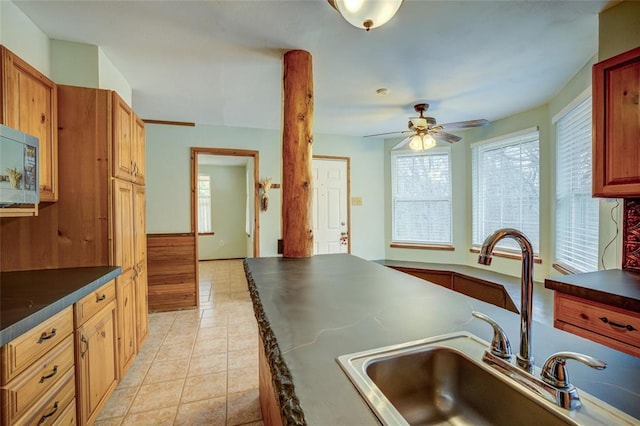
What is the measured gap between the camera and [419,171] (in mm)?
4648

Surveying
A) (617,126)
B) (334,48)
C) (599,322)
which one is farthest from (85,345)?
(617,126)

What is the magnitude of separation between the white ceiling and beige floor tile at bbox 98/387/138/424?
2.50m

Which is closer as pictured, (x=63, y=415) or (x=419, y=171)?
(x=63, y=415)

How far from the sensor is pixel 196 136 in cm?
392

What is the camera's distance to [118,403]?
1946 millimetres

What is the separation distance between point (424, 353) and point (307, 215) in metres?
1.38

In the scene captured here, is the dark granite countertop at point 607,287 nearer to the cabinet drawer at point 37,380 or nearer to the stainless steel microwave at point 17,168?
the cabinet drawer at point 37,380

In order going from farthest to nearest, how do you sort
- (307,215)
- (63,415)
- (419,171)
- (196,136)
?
(419,171), (196,136), (307,215), (63,415)

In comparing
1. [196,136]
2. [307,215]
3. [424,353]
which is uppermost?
[196,136]

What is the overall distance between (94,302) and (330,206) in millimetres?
3328

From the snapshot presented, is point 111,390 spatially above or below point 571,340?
below

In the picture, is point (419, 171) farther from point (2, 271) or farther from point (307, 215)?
point (2, 271)

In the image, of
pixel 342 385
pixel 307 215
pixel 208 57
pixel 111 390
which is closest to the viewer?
pixel 342 385

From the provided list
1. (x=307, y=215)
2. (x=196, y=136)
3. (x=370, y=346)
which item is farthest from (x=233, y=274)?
(x=370, y=346)
